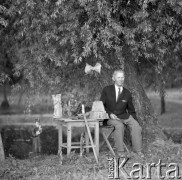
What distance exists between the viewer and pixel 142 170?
21.5 ft

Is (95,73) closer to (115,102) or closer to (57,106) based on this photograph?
(115,102)

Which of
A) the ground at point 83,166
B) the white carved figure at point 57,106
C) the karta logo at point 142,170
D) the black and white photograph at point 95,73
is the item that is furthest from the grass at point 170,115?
the karta logo at point 142,170

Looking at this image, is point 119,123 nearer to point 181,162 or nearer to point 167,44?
point 181,162

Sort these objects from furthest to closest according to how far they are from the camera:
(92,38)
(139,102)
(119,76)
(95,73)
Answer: (139,102), (95,73), (92,38), (119,76)

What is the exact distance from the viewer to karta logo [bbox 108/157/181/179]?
20.5ft

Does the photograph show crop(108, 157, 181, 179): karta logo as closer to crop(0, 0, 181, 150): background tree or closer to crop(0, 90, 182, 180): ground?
crop(0, 90, 182, 180): ground

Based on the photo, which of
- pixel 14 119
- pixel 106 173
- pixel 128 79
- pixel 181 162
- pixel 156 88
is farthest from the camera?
pixel 14 119

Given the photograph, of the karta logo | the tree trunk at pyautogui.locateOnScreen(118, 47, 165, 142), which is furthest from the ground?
the tree trunk at pyautogui.locateOnScreen(118, 47, 165, 142)

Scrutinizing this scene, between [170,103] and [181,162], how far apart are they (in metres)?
18.6

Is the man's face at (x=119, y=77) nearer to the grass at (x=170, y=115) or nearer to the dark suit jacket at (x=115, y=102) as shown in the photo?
the dark suit jacket at (x=115, y=102)

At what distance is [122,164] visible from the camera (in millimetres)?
6941

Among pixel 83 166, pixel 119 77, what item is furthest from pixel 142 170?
pixel 119 77

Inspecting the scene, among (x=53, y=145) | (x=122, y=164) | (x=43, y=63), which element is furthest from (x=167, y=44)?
(x=53, y=145)

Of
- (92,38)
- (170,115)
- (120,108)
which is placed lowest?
(170,115)
